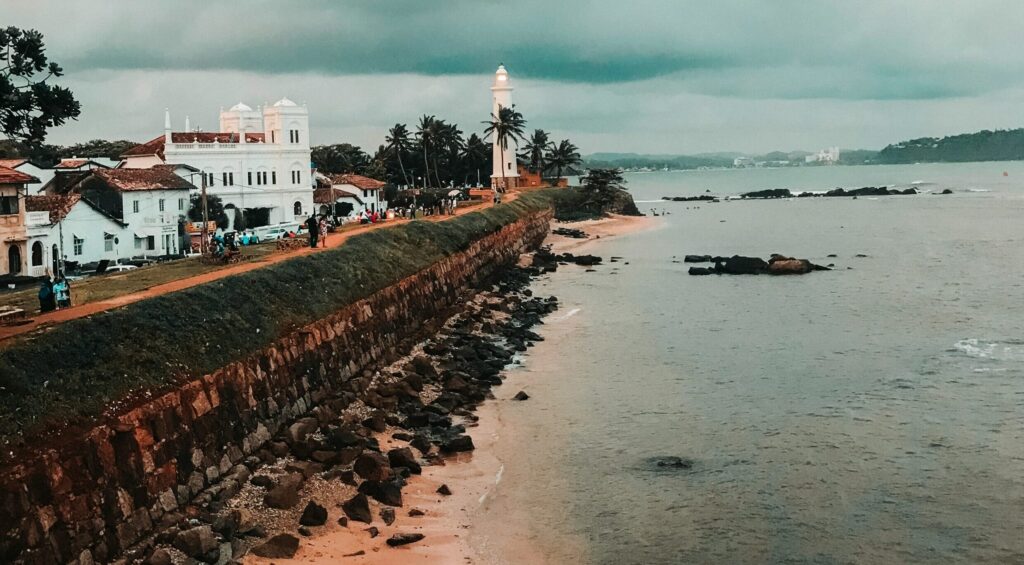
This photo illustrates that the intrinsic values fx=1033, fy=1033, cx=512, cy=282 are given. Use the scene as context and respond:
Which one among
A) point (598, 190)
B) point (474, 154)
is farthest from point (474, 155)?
point (598, 190)

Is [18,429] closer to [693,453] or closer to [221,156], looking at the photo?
[693,453]

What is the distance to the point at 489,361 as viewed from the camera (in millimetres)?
38906

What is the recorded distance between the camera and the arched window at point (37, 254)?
46188 millimetres

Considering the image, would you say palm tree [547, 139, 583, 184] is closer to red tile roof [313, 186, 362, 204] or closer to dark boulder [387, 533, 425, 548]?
red tile roof [313, 186, 362, 204]

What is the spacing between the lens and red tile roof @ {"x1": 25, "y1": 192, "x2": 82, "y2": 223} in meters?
50.7

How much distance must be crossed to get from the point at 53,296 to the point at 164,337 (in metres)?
3.49

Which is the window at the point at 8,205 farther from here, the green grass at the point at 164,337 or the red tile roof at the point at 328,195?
the red tile roof at the point at 328,195

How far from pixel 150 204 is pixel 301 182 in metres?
22.5

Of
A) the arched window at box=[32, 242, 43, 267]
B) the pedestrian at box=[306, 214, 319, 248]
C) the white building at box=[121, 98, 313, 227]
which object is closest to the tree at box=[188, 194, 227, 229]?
the white building at box=[121, 98, 313, 227]

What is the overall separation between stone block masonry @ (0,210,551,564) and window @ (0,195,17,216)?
17.7 metres

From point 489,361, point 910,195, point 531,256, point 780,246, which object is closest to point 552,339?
point 489,361

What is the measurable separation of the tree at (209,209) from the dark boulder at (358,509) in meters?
51.0

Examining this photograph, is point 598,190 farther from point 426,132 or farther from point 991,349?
point 991,349

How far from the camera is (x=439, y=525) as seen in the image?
22.3m
